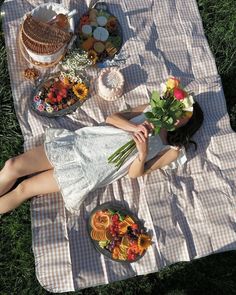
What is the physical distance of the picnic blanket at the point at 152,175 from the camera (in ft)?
14.7

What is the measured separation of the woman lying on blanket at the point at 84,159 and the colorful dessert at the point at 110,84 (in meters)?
0.49

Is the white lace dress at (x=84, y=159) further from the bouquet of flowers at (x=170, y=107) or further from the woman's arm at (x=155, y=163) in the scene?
the bouquet of flowers at (x=170, y=107)

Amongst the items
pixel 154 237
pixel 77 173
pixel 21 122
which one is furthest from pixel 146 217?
pixel 21 122

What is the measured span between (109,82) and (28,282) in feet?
8.01

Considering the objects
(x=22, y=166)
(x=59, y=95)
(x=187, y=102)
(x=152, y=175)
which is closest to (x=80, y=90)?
(x=59, y=95)

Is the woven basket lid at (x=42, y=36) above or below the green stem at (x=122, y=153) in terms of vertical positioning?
above

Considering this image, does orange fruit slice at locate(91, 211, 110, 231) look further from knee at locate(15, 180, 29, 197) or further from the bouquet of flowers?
the bouquet of flowers

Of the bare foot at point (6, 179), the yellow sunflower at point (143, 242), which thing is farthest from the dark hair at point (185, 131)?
the bare foot at point (6, 179)

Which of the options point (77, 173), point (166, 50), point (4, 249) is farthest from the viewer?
point (166, 50)

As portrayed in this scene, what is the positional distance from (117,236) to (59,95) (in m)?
1.74

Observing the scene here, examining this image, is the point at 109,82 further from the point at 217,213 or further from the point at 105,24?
the point at 217,213

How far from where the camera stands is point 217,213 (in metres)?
4.83

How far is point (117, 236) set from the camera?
14.7 ft

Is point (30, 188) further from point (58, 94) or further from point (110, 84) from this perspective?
point (110, 84)
